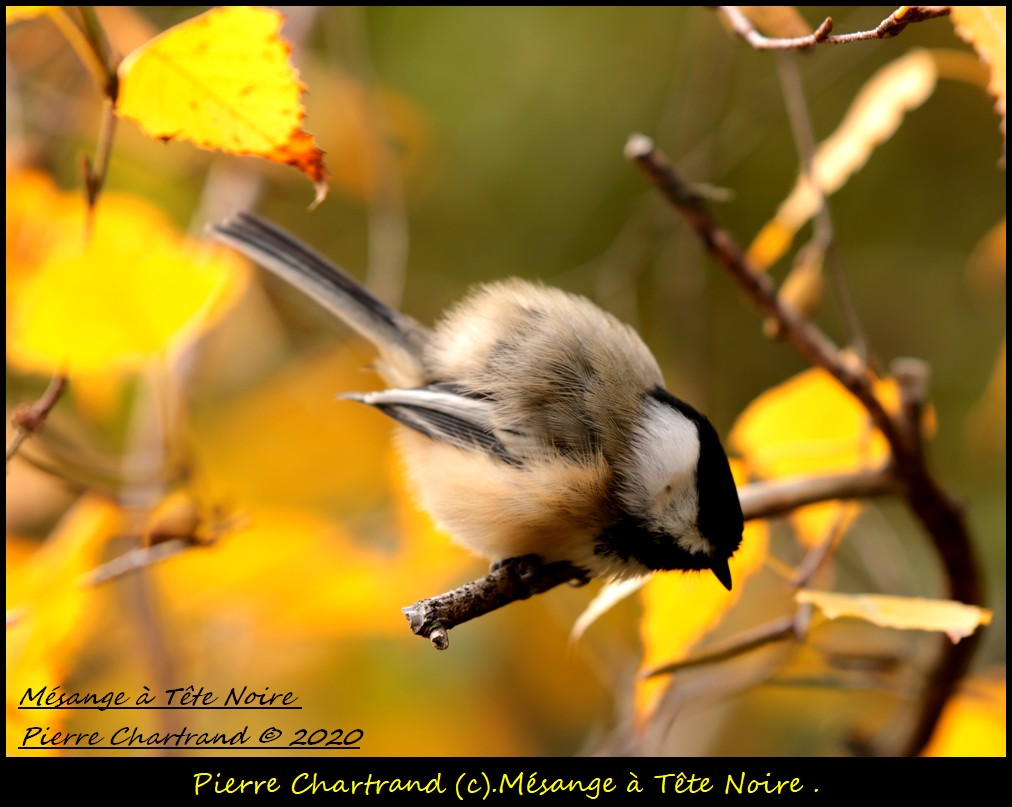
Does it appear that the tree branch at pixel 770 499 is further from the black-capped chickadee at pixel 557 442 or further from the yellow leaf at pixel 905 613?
the yellow leaf at pixel 905 613

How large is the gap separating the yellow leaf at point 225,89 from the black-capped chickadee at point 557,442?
41cm

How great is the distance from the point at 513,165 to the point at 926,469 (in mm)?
1364

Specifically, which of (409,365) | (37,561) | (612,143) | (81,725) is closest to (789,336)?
(409,365)

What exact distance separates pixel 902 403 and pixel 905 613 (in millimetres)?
293

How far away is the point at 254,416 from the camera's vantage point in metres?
1.60

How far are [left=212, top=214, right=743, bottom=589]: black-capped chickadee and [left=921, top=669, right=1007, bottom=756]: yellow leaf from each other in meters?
0.30

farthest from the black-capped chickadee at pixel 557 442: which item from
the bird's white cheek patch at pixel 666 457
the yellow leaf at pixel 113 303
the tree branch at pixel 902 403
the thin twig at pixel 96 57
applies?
the thin twig at pixel 96 57

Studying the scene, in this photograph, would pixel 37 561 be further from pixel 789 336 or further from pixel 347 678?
pixel 789 336

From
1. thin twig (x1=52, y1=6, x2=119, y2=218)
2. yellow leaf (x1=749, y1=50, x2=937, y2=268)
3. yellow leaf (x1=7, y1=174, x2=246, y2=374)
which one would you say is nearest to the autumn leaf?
thin twig (x1=52, y1=6, x2=119, y2=218)

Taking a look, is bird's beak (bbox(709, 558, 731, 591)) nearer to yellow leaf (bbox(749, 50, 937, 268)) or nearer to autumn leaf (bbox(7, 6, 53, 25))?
yellow leaf (bbox(749, 50, 937, 268))

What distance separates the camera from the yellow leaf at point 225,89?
613mm

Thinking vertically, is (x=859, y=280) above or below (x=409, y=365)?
above

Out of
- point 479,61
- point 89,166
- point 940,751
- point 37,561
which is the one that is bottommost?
point 940,751

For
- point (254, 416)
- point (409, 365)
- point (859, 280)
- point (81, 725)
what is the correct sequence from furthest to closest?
point (859, 280), point (254, 416), point (81, 725), point (409, 365)
